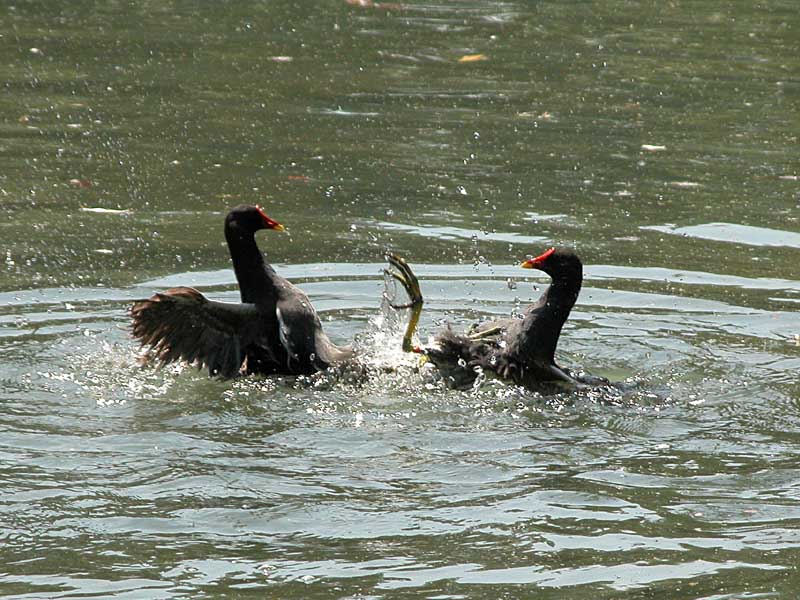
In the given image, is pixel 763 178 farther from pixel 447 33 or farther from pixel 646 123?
pixel 447 33

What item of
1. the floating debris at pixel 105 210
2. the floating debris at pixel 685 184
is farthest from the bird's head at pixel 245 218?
the floating debris at pixel 685 184

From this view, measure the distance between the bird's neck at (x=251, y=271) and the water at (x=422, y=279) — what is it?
0.47 m

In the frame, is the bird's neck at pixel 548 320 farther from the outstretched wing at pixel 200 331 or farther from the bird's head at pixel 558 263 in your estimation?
the outstretched wing at pixel 200 331

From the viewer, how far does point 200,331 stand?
7.80m

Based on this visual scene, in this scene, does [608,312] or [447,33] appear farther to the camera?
[447,33]

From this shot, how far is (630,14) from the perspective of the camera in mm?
17188

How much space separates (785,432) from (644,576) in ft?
6.01

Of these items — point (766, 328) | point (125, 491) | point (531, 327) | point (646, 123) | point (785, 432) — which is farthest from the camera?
point (646, 123)

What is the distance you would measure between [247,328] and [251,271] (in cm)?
29

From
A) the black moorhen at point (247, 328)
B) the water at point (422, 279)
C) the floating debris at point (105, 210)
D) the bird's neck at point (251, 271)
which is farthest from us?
the floating debris at point (105, 210)

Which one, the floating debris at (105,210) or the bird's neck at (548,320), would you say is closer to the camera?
the bird's neck at (548,320)

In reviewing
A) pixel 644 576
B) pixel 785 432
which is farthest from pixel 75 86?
pixel 644 576

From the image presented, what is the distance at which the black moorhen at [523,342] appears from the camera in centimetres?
757

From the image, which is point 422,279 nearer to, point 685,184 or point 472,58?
point 685,184
